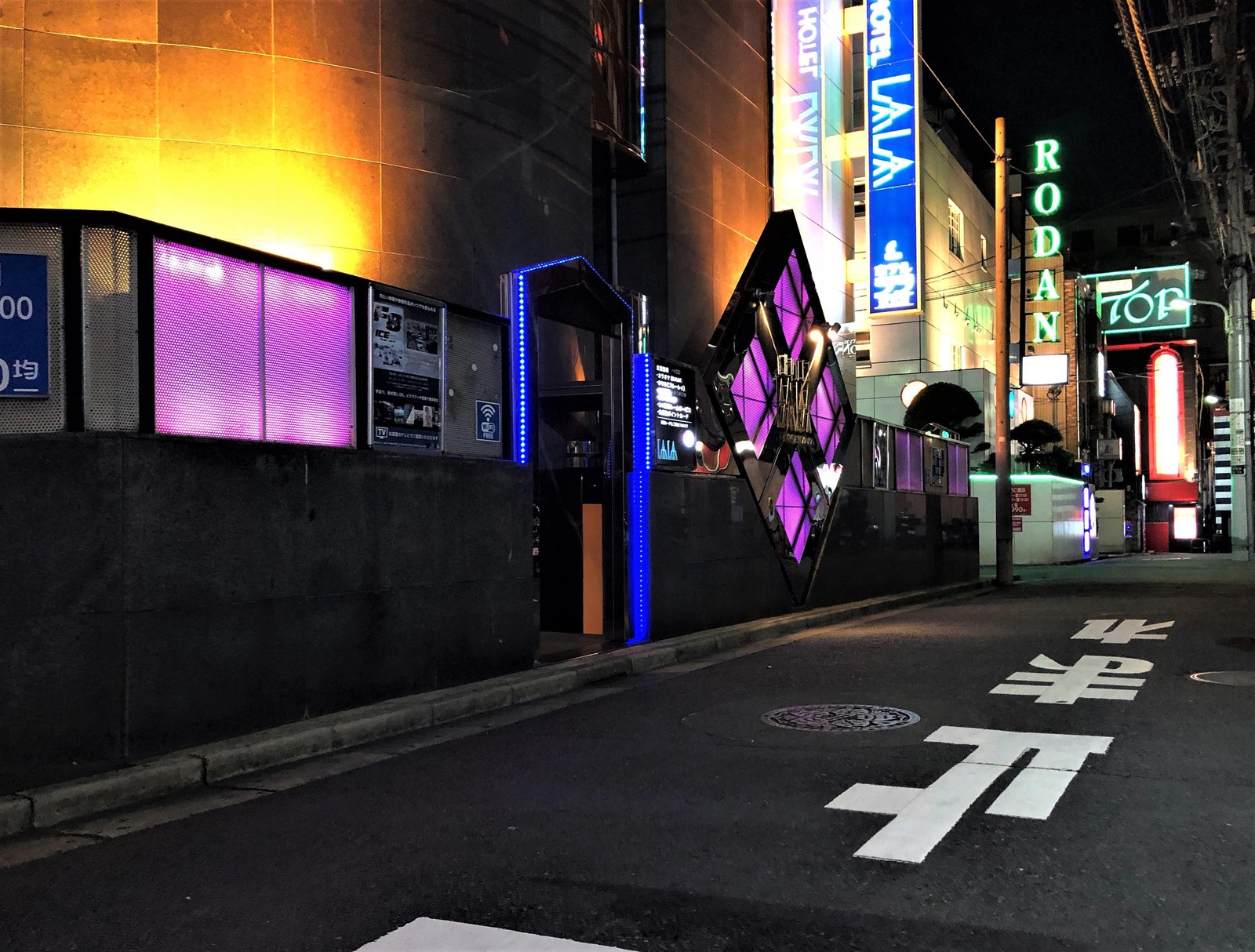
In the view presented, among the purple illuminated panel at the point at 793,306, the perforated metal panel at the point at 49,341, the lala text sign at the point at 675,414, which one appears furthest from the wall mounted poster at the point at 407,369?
the purple illuminated panel at the point at 793,306

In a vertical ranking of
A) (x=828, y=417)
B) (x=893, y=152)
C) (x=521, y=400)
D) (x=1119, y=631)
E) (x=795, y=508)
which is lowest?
(x=1119, y=631)

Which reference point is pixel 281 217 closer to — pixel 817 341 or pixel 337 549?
pixel 337 549

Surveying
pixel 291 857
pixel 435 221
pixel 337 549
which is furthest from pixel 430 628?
pixel 435 221

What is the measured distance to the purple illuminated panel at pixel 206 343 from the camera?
24.4 ft

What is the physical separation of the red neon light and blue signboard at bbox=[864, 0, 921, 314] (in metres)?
34.4

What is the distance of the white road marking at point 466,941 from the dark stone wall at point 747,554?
9.20 m

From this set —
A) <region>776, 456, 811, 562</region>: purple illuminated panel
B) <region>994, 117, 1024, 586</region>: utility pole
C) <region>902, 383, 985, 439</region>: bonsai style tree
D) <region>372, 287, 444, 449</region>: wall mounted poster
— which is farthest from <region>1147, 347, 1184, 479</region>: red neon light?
<region>372, 287, 444, 449</region>: wall mounted poster

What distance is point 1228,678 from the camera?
10219mm

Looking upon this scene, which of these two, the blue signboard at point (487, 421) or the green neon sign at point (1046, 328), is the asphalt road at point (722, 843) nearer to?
the blue signboard at point (487, 421)

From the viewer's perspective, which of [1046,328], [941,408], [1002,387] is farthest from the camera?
[1046,328]

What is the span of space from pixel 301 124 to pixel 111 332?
5.70 m

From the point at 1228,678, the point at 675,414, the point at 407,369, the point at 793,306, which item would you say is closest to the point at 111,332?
the point at 407,369

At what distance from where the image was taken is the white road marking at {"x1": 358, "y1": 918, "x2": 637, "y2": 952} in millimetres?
3953

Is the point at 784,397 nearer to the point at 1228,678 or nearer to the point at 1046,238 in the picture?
the point at 1228,678
